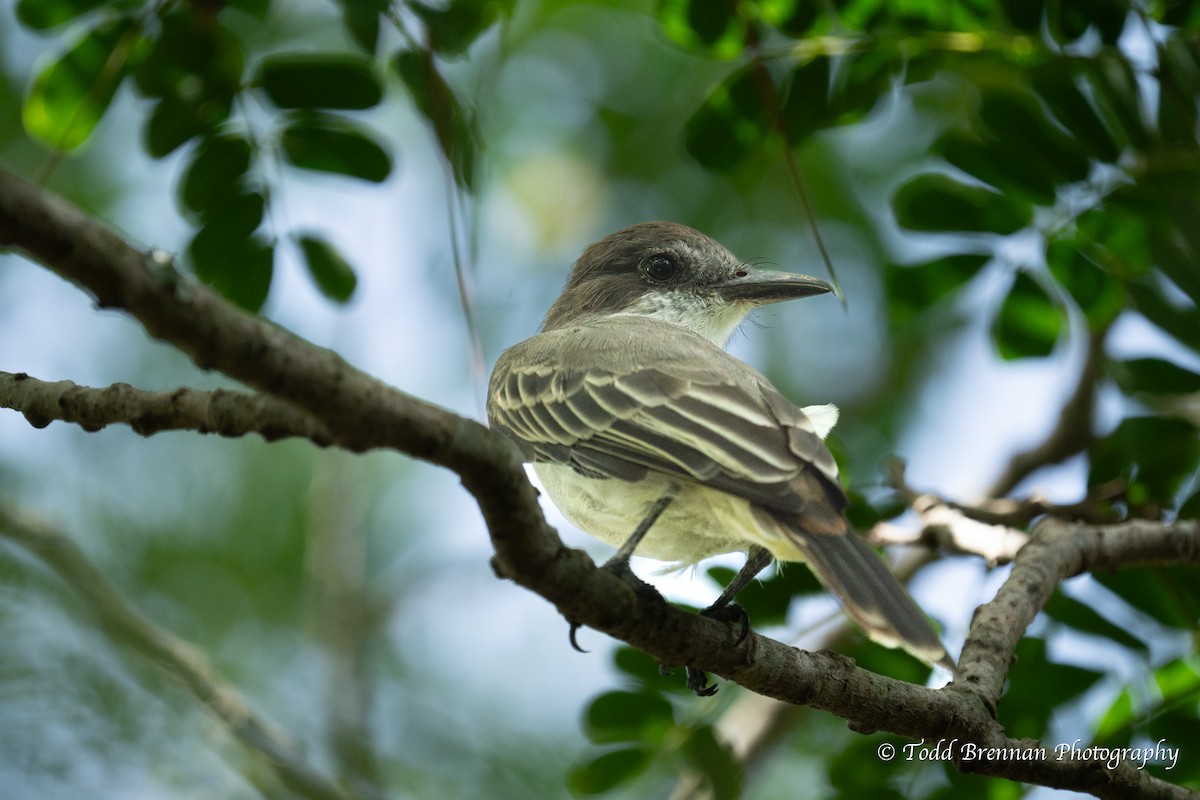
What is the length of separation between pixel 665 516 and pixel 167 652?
98.1 inches

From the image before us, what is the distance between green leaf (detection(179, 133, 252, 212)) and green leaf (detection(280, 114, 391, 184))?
19cm

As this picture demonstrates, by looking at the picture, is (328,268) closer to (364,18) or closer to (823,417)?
(364,18)

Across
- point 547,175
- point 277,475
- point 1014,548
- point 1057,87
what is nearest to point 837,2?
point 1057,87

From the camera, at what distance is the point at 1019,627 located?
3465 mm

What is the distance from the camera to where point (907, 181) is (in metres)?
5.03

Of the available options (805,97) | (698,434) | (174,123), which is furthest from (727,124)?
(174,123)

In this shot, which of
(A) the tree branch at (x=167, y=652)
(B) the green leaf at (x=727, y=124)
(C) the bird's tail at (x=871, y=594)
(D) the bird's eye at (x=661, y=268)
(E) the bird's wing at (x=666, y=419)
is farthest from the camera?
(D) the bird's eye at (x=661, y=268)

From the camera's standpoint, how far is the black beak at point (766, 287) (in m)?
4.80

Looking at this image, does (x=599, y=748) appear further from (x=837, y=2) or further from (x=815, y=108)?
(x=837, y=2)

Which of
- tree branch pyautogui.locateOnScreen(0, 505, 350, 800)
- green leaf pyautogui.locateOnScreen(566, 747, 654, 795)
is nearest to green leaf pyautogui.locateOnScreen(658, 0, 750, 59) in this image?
green leaf pyautogui.locateOnScreen(566, 747, 654, 795)

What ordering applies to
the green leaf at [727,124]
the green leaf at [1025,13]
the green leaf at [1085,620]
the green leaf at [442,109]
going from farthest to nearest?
1. the green leaf at [727,124]
2. the green leaf at [1025,13]
3. the green leaf at [1085,620]
4. the green leaf at [442,109]

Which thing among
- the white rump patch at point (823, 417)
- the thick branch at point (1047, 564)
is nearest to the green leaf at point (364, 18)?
the white rump patch at point (823, 417)

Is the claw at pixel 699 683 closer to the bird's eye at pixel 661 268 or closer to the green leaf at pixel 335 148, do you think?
the bird's eye at pixel 661 268

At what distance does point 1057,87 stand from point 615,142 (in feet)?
17.5
